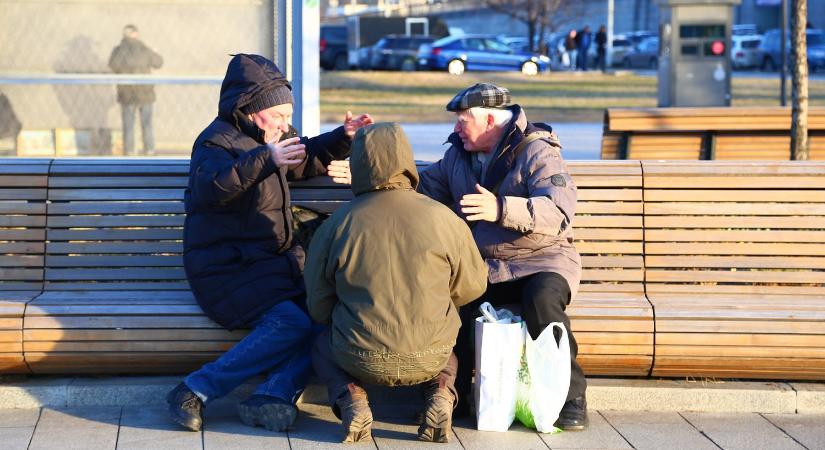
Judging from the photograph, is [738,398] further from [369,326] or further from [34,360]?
[34,360]

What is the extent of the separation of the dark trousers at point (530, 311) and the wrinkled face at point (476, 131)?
610mm

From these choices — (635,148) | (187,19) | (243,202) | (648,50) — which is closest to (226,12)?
(187,19)

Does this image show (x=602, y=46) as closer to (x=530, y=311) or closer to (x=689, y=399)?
(x=689, y=399)

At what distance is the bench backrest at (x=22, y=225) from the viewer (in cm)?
564

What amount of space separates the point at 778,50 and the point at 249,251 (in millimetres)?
38610

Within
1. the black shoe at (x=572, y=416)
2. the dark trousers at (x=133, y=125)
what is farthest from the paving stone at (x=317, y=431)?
the dark trousers at (x=133, y=125)

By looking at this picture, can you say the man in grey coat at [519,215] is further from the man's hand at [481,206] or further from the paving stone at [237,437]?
the paving stone at [237,437]

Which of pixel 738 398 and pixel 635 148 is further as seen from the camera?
pixel 635 148

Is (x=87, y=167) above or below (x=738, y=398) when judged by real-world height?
above

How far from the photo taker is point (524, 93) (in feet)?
88.2

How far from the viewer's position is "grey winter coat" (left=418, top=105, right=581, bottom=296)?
511 cm

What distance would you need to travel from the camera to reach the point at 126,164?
585 centimetres

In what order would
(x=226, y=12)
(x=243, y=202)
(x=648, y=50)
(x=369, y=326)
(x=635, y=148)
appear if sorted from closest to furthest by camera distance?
(x=369, y=326) → (x=243, y=202) → (x=226, y=12) → (x=635, y=148) → (x=648, y=50)

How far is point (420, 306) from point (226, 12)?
5.67 m
